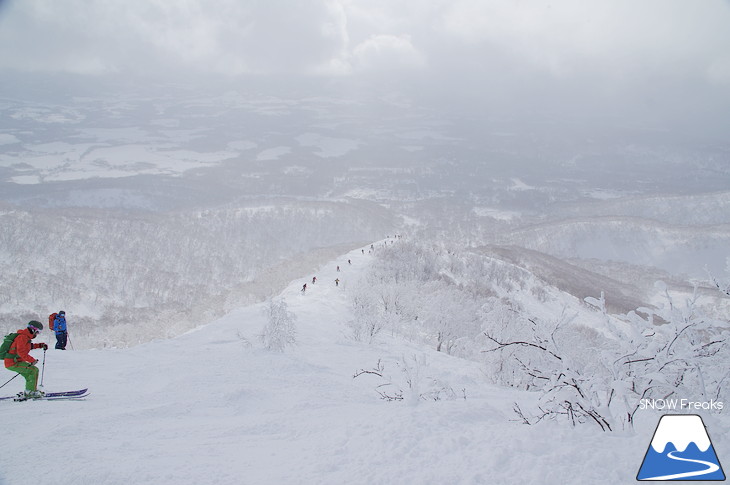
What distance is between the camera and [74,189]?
614ft

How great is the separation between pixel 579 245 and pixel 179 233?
145739 mm

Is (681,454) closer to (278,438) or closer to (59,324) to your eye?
(278,438)

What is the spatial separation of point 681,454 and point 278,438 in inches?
214

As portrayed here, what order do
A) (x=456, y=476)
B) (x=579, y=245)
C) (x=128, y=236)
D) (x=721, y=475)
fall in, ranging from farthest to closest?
(x=579, y=245) → (x=128, y=236) → (x=456, y=476) → (x=721, y=475)

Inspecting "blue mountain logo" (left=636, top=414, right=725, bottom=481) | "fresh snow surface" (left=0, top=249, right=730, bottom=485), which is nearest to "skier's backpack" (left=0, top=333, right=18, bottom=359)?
"fresh snow surface" (left=0, top=249, right=730, bottom=485)

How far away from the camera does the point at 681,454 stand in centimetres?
437

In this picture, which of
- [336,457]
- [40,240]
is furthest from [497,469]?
[40,240]

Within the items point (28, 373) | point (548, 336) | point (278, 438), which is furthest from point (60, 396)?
point (548, 336)

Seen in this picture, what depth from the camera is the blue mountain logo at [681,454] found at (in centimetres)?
416

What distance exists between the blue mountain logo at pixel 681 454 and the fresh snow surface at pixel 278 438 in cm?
37

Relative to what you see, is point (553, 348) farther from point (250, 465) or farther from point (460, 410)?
point (250, 465)

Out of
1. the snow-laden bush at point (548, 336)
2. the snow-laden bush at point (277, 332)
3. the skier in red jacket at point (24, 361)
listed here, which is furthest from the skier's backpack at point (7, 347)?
the snow-laden bush at point (548, 336)

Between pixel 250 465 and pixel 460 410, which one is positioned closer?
pixel 250 465

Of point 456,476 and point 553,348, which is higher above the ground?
point 553,348
